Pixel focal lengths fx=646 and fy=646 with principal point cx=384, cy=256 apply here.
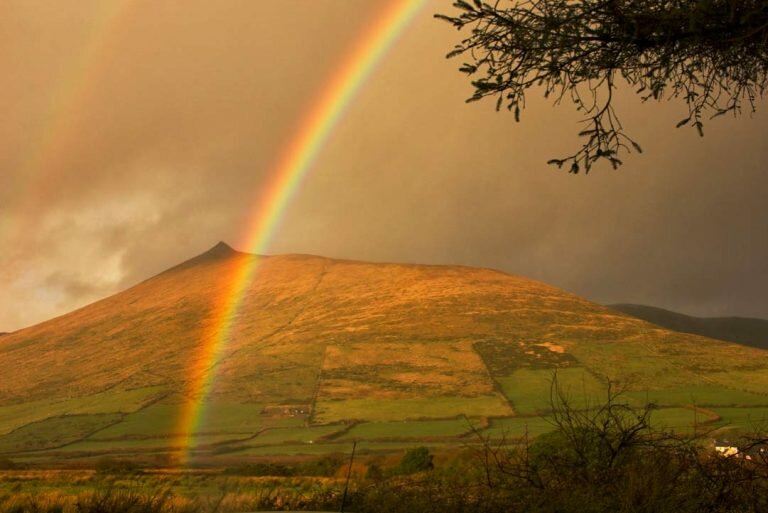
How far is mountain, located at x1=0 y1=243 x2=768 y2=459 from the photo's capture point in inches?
3597

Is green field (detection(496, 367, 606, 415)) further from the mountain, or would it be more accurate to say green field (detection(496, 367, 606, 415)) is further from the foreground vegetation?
the foreground vegetation

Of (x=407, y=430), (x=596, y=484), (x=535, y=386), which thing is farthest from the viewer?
(x=535, y=386)

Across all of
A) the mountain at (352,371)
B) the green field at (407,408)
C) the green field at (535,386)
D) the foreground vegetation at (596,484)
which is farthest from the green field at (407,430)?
the foreground vegetation at (596,484)

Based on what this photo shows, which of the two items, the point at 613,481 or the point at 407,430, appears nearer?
the point at 613,481

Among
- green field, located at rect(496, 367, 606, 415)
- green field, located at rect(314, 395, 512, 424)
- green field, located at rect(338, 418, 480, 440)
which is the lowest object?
green field, located at rect(338, 418, 480, 440)

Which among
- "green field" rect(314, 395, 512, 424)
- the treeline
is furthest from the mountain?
the treeline

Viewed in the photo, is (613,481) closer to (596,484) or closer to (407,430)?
(596,484)

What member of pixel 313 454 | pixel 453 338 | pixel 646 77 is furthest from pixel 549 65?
pixel 453 338

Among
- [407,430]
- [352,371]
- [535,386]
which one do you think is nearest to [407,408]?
[407,430]

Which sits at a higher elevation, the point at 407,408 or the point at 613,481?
the point at 613,481

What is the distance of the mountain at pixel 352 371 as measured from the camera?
300 feet

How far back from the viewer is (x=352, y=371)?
12862 centimetres

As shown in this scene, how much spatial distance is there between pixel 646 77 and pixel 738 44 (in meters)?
1.14

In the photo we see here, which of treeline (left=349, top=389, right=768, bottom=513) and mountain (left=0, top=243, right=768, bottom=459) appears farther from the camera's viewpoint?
mountain (left=0, top=243, right=768, bottom=459)
